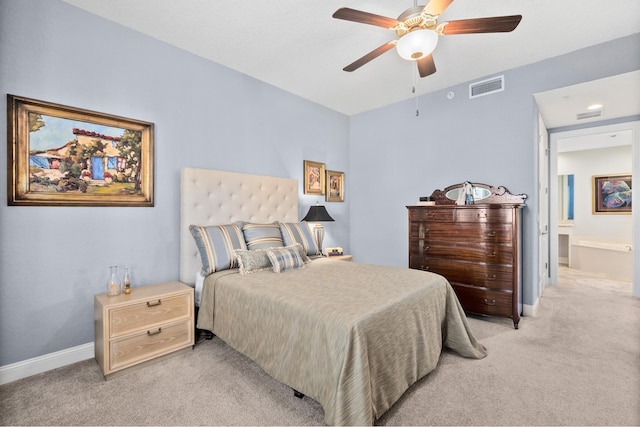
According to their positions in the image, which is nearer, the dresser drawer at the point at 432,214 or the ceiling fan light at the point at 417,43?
the ceiling fan light at the point at 417,43

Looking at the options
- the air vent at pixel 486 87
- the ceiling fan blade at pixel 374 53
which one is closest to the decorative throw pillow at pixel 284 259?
the ceiling fan blade at pixel 374 53

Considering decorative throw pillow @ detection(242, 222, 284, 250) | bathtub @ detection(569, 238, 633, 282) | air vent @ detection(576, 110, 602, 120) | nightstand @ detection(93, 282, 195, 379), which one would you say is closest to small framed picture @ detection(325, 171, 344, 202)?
decorative throw pillow @ detection(242, 222, 284, 250)

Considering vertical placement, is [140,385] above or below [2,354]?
below

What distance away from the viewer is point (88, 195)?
7.79ft

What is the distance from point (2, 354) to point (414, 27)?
12.4 ft

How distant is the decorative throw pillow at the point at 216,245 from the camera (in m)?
2.66

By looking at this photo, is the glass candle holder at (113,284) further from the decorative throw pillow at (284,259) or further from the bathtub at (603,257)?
the bathtub at (603,257)

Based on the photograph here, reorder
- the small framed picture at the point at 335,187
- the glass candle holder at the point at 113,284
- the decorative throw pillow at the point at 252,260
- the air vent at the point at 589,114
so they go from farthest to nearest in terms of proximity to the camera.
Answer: the small framed picture at the point at 335,187 < the air vent at the point at 589,114 < the decorative throw pillow at the point at 252,260 < the glass candle holder at the point at 113,284

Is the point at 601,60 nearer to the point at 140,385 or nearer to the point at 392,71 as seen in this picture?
the point at 392,71

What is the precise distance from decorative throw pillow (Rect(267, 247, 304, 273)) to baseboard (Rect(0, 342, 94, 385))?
1676 mm

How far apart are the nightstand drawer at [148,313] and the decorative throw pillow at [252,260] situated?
528 millimetres

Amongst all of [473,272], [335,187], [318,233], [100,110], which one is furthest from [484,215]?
Result: [100,110]

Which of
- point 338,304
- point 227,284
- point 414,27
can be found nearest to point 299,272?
point 227,284

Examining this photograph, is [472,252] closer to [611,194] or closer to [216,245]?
[216,245]
